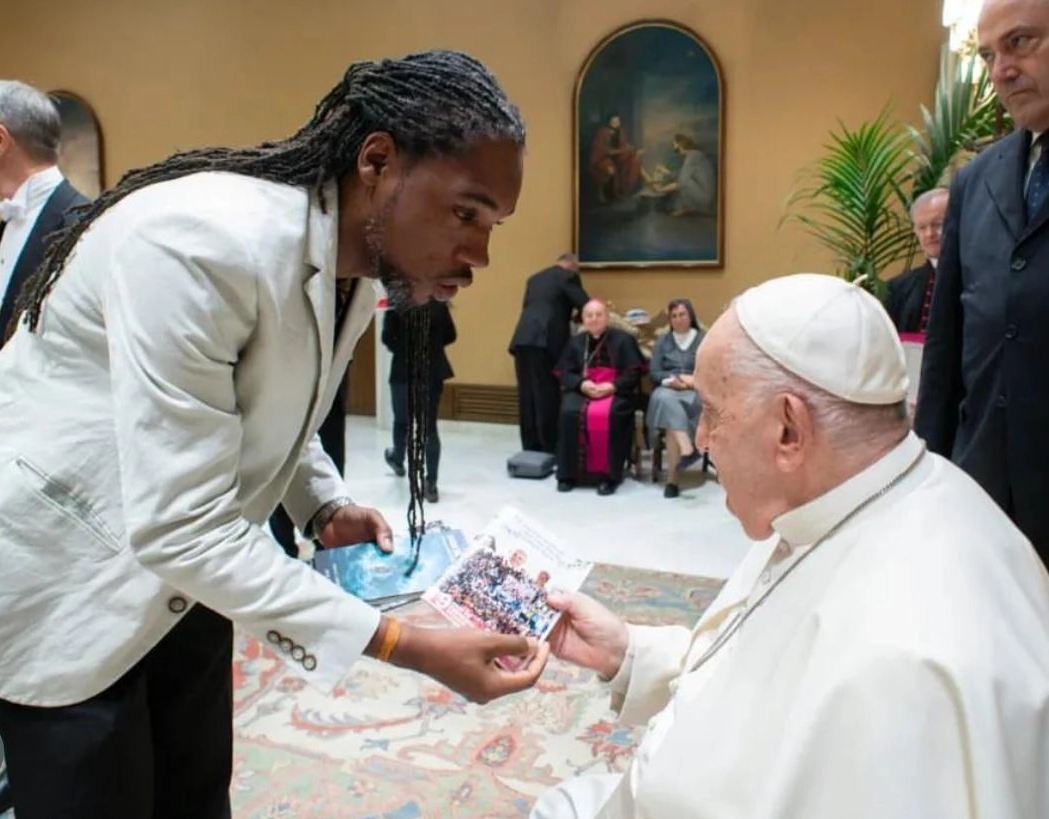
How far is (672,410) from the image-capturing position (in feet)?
19.4

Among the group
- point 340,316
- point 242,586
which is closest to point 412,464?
point 340,316

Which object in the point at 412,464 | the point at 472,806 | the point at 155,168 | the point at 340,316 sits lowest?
the point at 472,806

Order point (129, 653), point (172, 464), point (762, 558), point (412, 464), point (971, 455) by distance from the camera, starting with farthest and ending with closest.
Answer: point (971, 455), point (412, 464), point (762, 558), point (129, 653), point (172, 464)

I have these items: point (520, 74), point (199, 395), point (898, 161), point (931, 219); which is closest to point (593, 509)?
point (931, 219)

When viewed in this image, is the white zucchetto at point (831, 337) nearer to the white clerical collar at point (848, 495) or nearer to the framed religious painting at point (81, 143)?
the white clerical collar at point (848, 495)

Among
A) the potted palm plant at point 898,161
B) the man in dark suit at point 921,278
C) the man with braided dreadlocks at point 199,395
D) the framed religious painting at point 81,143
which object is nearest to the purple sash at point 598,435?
the potted palm plant at point 898,161

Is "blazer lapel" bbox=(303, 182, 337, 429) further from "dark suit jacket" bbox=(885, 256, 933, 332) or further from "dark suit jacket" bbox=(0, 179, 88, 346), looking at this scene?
"dark suit jacket" bbox=(885, 256, 933, 332)

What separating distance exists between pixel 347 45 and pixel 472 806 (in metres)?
7.57

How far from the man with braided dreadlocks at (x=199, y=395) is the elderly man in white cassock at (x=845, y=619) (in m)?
0.33

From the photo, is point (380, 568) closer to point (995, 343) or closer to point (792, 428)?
point (792, 428)

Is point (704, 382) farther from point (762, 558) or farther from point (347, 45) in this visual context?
point (347, 45)

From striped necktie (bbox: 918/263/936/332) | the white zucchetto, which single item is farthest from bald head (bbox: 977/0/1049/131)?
striped necktie (bbox: 918/263/936/332)

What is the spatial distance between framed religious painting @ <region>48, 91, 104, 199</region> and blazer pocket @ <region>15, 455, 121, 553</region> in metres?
9.36

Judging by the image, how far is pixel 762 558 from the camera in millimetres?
1446
